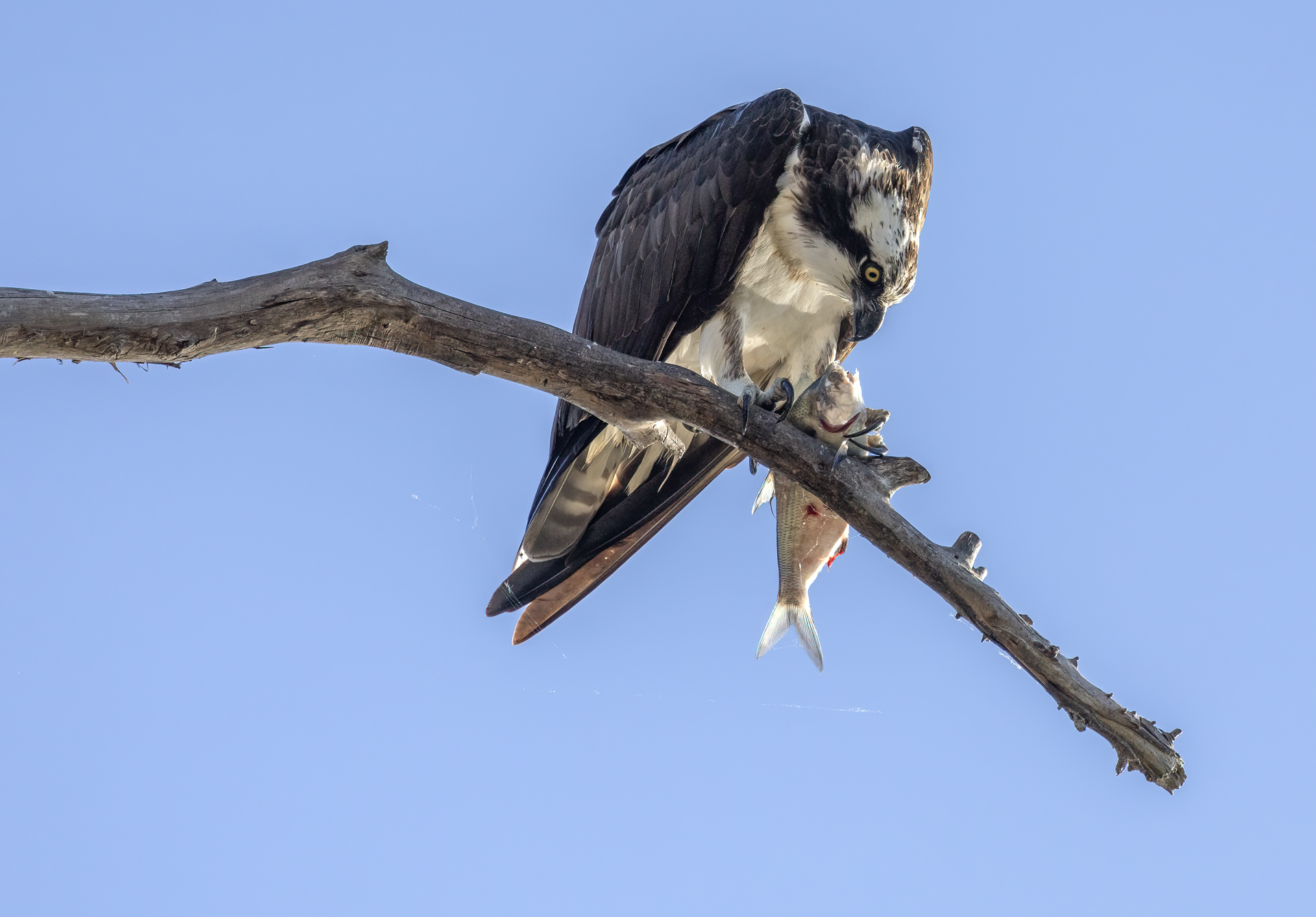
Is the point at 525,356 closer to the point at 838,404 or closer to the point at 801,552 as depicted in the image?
the point at 838,404

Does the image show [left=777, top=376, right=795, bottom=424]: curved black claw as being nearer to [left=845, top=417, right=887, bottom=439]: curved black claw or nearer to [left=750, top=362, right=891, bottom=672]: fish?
[left=750, top=362, right=891, bottom=672]: fish

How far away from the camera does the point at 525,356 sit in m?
4.35

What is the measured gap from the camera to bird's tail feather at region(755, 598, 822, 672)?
5117 millimetres

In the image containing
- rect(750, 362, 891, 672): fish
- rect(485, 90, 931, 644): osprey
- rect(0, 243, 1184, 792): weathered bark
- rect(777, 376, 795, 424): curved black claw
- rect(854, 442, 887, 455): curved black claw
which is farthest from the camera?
rect(485, 90, 931, 644): osprey

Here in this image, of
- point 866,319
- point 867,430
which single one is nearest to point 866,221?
point 866,319

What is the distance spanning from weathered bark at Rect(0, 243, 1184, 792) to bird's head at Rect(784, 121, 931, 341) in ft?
3.32

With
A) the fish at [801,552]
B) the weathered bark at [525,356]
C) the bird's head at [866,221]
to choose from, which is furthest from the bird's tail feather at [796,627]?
the bird's head at [866,221]

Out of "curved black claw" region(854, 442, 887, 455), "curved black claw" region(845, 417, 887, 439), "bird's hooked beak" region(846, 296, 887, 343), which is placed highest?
"bird's hooked beak" region(846, 296, 887, 343)

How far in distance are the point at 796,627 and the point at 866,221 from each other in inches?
76.9

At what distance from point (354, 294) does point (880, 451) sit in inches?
87.4

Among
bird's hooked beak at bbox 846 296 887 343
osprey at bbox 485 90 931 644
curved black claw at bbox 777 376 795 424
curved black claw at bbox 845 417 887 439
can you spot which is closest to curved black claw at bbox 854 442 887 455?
curved black claw at bbox 845 417 887 439

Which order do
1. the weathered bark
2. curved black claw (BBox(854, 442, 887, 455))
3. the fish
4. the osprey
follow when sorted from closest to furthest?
1. the weathered bark
2. curved black claw (BBox(854, 442, 887, 455))
3. the fish
4. the osprey

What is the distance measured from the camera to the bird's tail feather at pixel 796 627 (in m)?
5.12

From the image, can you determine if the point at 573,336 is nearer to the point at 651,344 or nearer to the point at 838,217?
the point at 651,344
